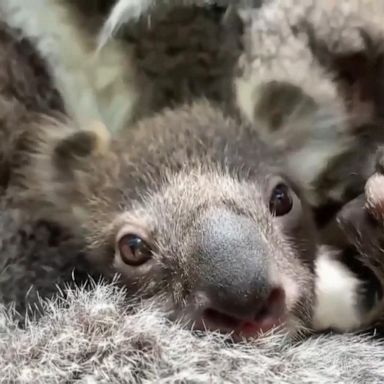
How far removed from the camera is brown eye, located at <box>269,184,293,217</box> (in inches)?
62.7

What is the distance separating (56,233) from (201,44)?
35 cm

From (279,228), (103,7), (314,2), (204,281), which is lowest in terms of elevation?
(204,281)

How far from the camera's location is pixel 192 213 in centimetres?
152

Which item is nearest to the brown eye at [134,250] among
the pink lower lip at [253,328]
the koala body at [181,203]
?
the koala body at [181,203]

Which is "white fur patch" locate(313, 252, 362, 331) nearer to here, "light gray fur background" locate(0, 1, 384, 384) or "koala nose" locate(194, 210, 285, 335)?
"light gray fur background" locate(0, 1, 384, 384)

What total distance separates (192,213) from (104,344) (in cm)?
24

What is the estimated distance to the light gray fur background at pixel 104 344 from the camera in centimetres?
135

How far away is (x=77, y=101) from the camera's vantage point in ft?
5.76

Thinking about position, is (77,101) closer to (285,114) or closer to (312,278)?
(285,114)

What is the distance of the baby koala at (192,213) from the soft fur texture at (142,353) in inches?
1.3

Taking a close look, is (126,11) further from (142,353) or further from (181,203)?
(142,353)

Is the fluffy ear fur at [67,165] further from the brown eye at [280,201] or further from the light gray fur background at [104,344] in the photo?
the brown eye at [280,201]

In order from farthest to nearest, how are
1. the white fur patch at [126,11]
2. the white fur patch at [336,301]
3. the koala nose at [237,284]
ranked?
the white fur patch at [126,11] → the white fur patch at [336,301] → the koala nose at [237,284]

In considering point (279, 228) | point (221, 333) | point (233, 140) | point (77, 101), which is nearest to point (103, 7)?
point (77, 101)
